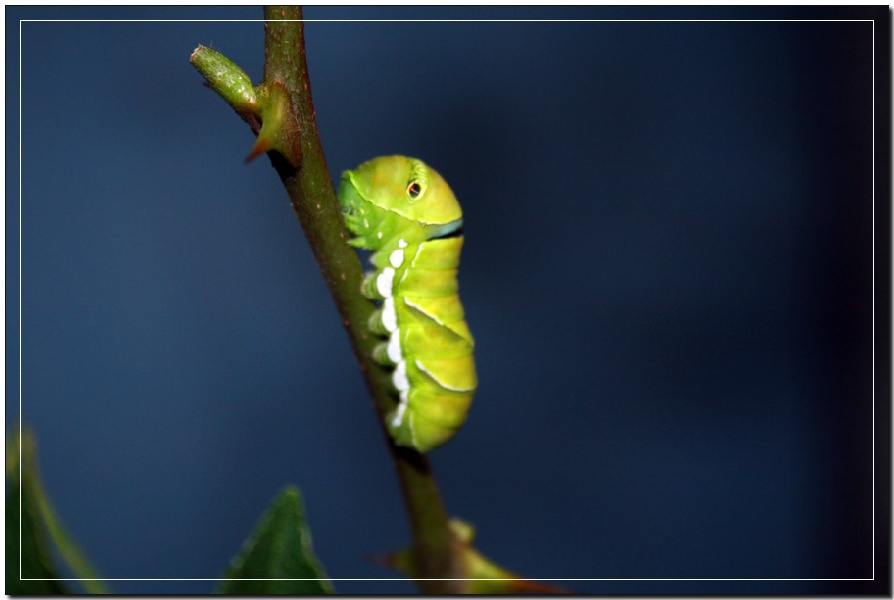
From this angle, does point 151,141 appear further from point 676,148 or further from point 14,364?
point 676,148

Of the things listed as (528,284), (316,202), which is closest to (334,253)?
(316,202)

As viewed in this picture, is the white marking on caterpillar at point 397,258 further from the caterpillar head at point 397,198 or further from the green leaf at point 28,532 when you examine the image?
the green leaf at point 28,532

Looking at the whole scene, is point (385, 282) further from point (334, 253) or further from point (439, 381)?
point (334, 253)

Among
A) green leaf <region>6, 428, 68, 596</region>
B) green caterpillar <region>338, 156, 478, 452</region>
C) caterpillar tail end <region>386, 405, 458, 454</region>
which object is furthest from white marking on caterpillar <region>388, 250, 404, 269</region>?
green leaf <region>6, 428, 68, 596</region>

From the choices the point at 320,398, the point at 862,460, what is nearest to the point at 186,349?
the point at 320,398

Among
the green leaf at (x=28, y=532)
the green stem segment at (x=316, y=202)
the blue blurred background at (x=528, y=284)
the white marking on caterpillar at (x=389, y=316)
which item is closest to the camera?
the green stem segment at (x=316, y=202)

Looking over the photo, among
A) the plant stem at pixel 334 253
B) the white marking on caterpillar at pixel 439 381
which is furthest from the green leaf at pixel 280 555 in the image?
the white marking on caterpillar at pixel 439 381
